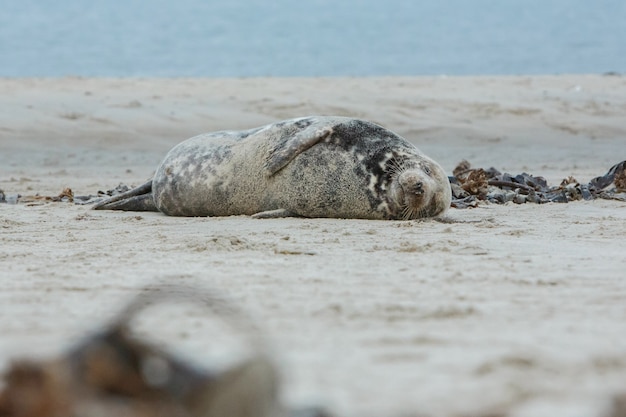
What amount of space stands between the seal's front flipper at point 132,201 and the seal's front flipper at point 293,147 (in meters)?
1.23

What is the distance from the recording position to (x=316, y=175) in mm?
6273

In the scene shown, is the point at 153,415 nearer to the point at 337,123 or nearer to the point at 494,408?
the point at 494,408

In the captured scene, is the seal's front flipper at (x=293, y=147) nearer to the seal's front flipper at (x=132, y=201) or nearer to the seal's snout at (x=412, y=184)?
the seal's snout at (x=412, y=184)

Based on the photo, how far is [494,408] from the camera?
6.70 feet

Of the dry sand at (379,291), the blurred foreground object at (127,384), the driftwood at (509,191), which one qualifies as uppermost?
the blurred foreground object at (127,384)

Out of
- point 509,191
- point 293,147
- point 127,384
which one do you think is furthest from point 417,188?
point 127,384

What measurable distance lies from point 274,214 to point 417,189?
937mm

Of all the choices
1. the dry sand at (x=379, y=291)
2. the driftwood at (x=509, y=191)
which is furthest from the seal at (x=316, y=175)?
the driftwood at (x=509, y=191)

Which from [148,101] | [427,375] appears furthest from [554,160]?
[427,375]

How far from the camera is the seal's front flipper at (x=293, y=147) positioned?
6262mm

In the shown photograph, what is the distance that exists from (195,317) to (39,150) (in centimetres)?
962

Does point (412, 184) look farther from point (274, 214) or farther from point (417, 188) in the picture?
point (274, 214)

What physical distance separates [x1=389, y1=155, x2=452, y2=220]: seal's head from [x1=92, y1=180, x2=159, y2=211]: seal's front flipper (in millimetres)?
1942

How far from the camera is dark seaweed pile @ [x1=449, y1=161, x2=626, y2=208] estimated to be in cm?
764
